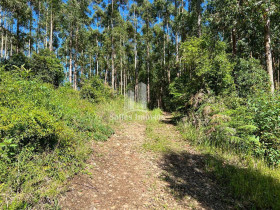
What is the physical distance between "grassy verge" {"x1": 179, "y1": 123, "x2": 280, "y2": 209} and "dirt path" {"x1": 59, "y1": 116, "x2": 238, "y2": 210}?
11.0 inches

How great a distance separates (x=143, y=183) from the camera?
10.6 feet

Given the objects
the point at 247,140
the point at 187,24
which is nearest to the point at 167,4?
the point at 187,24

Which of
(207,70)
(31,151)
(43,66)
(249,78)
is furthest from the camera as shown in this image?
(43,66)

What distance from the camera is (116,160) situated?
408 centimetres

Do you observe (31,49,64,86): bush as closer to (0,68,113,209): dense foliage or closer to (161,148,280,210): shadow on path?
(0,68,113,209): dense foliage

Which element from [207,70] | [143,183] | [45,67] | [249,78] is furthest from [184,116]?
[45,67]

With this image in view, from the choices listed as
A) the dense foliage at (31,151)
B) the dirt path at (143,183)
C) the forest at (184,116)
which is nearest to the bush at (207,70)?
the forest at (184,116)

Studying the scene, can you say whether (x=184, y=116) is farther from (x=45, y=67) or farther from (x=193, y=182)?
(x=45, y=67)

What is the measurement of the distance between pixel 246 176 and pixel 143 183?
242cm

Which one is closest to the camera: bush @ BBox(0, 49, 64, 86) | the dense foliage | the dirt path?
the dense foliage

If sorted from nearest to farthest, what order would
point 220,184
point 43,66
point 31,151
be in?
point 31,151 → point 220,184 → point 43,66

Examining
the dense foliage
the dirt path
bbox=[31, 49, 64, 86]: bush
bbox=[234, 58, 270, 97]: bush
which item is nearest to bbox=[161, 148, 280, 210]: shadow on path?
the dirt path

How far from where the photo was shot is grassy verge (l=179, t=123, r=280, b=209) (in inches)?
105

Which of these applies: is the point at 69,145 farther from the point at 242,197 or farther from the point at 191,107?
the point at 191,107
